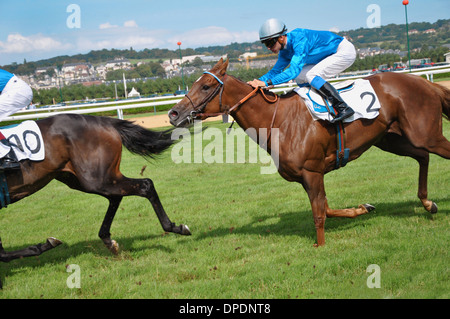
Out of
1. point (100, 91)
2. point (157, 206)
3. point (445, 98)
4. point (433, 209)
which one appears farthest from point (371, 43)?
point (157, 206)

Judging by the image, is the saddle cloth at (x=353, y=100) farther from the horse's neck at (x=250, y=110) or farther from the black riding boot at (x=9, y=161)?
the black riding boot at (x=9, y=161)

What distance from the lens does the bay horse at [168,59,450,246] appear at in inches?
183

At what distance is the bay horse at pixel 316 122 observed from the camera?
464 centimetres

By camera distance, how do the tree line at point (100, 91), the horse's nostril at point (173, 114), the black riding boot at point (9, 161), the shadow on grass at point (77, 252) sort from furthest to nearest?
1. the tree line at point (100, 91)
2. the shadow on grass at point (77, 252)
3. the horse's nostril at point (173, 114)
4. the black riding boot at point (9, 161)

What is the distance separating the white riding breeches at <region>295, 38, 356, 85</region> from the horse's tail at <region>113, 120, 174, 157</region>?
178 cm

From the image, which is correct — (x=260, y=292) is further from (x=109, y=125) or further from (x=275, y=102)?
(x=109, y=125)

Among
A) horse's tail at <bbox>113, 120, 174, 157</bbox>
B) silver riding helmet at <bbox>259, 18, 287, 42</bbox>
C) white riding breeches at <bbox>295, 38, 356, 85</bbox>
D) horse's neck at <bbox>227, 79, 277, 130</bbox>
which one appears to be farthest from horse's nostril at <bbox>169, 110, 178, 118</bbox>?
white riding breeches at <bbox>295, 38, 356, 85</bbox>

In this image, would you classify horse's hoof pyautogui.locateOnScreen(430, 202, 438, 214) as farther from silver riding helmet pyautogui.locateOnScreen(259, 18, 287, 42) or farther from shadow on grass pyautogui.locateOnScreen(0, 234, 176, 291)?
shadow on grass pyautogui.locateOnScreen(0, 234, 176, 291)

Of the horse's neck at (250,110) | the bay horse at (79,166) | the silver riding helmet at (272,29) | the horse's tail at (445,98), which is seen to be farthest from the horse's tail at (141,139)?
the horse's tail at (445,98)

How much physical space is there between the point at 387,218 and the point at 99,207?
15.0 feet

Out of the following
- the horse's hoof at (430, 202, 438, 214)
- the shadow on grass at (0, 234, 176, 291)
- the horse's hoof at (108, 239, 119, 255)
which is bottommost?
the shadow on grass at (0, 234, 176, 291)

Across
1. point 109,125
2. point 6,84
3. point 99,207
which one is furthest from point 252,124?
point 99,207

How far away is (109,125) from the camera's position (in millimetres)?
4949

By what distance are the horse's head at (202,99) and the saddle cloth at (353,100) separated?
0.95m
